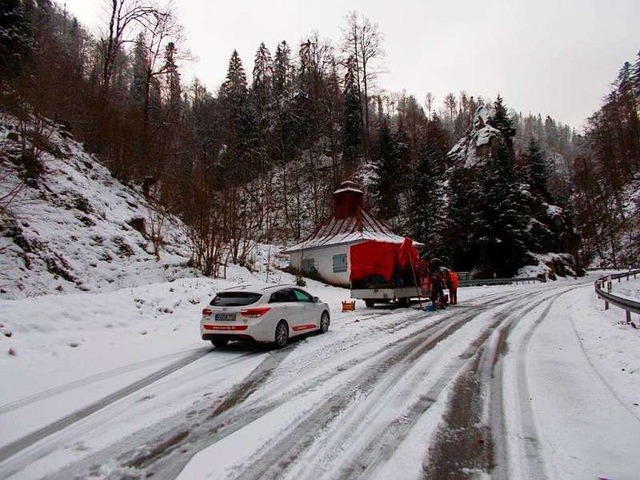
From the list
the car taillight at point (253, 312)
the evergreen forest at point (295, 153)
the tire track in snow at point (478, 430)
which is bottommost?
the tire track in snow at point (478, 430)

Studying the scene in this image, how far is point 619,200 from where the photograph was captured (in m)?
49.5

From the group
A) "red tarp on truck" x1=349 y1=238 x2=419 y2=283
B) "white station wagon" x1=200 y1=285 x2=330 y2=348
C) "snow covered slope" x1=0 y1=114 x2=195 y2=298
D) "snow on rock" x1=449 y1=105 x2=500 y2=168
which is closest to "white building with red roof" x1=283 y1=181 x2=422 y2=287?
"red tarp on truck" x1=349 y1=238 x2=419 y2=283

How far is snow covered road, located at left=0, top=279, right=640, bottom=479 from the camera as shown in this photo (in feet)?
13.2

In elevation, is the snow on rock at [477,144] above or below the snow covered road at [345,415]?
above

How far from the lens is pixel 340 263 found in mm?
30797

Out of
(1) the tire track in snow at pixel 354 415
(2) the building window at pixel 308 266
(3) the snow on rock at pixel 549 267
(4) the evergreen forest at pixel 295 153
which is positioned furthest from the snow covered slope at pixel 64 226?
(3) the snow on rock at pixel 549 267

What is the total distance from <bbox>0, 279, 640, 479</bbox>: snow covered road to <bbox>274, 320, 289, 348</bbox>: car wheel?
482mm

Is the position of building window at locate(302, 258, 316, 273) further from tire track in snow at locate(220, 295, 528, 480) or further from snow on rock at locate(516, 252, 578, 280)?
tire track in snow at locate(220, 295, 528, 480)

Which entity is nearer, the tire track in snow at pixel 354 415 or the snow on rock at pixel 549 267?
the tire track in snow at pixel 354 415

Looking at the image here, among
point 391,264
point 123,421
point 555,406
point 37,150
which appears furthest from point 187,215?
point 555,406

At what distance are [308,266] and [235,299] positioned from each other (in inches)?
916

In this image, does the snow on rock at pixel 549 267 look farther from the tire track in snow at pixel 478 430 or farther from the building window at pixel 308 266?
the tire track in snow at pixel 478 430

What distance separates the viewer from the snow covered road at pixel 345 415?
4016 mm

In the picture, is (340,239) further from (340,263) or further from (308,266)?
(308,266)
